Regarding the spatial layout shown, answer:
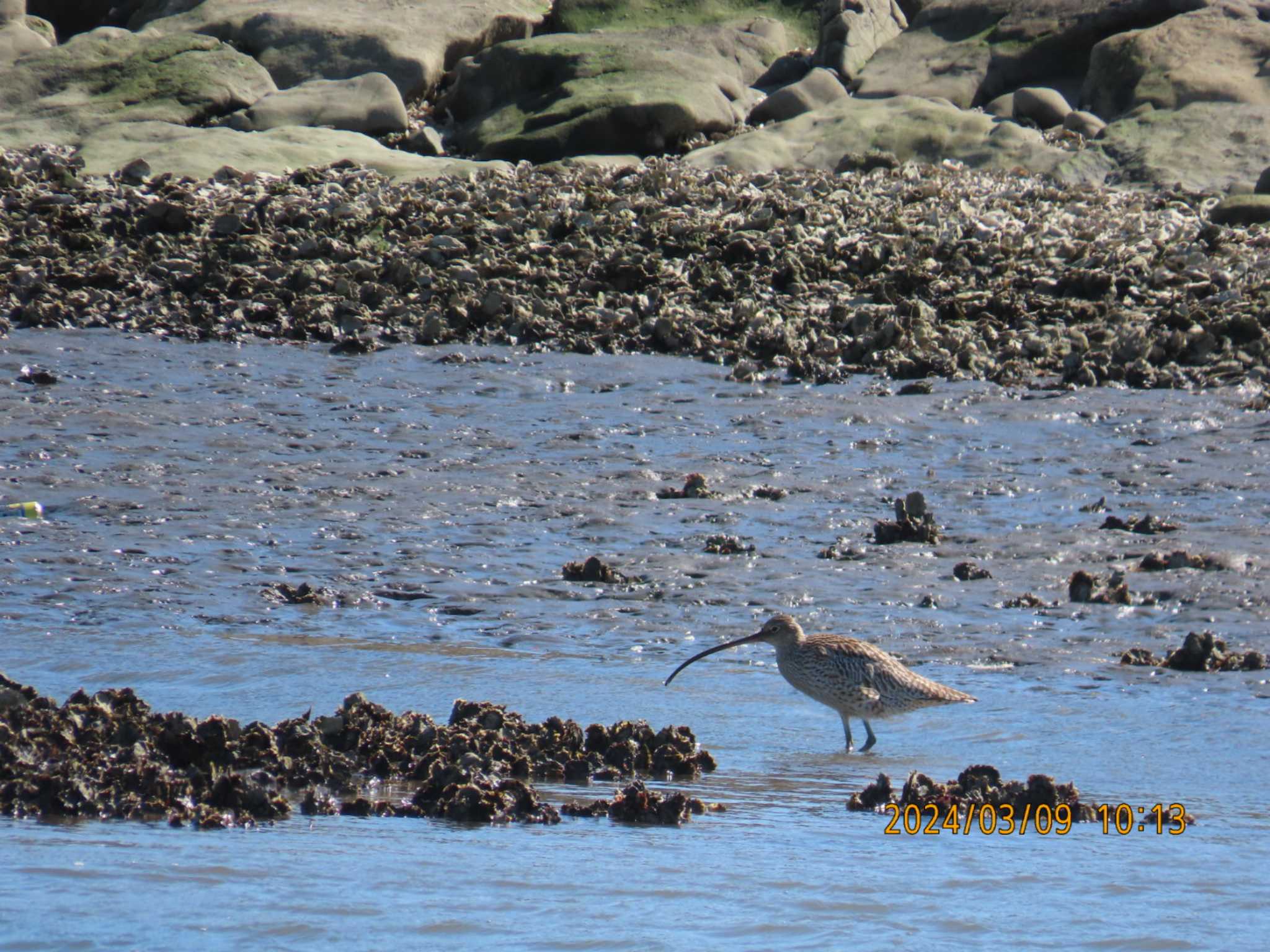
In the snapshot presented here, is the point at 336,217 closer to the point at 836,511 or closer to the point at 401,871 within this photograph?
the point at 836,511

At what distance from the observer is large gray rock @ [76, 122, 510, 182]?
2205cm

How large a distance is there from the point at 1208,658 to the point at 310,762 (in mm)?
4267

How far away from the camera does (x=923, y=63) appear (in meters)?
26.8

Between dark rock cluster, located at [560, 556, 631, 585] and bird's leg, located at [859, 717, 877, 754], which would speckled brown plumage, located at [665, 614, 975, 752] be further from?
dark rock cluster, located at [560, 556, 631, 585]

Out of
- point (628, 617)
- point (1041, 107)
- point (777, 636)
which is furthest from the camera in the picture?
point (1041, 107)

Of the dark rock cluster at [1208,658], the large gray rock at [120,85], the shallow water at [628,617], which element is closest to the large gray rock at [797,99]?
the large gray rock at [120,85]

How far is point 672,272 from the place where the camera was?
705 inches

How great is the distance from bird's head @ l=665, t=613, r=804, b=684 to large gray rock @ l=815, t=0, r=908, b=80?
19.3 meters

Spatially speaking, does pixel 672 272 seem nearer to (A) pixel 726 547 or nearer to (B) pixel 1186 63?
(A) pixel 726 547

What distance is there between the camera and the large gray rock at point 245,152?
22047 millimetres

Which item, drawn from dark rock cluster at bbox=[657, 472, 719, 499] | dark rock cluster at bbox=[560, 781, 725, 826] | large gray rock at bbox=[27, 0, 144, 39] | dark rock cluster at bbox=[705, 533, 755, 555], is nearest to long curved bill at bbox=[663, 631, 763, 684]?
dark rock cluster at bbox=[705, 533, 755, 555]

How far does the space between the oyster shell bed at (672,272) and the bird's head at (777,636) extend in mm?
6957

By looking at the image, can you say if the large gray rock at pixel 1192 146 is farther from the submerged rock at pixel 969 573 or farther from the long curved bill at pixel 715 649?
the long curved bill at pixel 715 649

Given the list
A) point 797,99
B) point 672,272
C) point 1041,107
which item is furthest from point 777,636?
point 797,99
